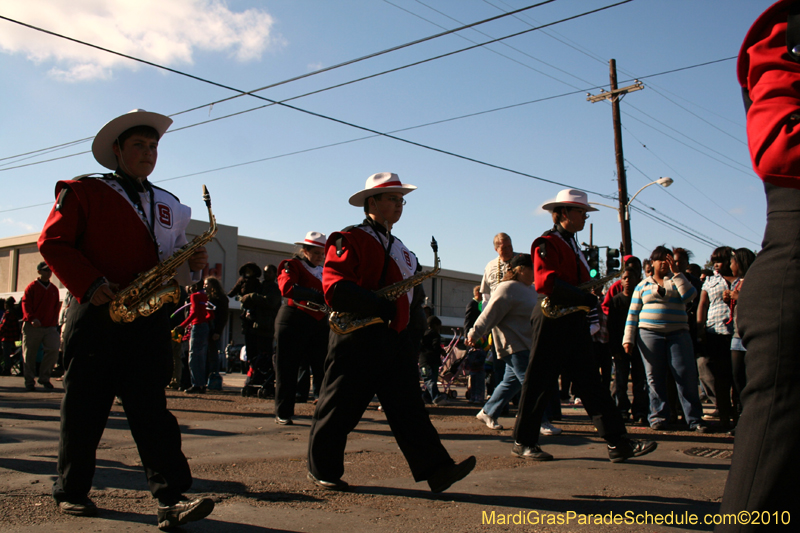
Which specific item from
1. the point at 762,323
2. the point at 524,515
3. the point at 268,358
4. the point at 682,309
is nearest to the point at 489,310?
the point at 682,309

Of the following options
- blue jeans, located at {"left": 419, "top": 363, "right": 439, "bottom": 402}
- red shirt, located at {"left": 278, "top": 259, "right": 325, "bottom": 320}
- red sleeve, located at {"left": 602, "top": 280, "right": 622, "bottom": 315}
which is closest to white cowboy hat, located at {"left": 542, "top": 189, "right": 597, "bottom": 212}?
red shirt, located at {"left": 278, "top": 259, "right": 325, "bottom": 320}

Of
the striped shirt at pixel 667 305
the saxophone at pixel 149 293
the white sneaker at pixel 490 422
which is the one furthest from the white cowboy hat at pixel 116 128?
the striped shirt at pixel 667 305

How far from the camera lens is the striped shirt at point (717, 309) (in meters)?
7.77

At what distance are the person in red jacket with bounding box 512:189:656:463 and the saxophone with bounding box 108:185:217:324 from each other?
292 cm

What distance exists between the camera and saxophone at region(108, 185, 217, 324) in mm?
3424

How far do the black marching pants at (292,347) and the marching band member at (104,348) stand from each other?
395 centimetres

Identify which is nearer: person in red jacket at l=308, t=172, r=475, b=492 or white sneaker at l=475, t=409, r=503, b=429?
person in red jacket at l=308, t=172, r=475, b=492

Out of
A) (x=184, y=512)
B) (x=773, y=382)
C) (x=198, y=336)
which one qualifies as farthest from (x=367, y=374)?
(x=198, y=336)

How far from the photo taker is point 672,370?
25.0ft

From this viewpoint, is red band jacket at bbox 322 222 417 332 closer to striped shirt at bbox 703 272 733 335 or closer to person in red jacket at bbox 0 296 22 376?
striped shirt at bbox 703 272 733 335

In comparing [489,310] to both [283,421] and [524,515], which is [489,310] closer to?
[283,421]

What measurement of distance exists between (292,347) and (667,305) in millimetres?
4347

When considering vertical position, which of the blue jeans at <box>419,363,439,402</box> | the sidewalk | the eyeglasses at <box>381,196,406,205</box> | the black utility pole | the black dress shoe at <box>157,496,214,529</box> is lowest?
the sidewalk

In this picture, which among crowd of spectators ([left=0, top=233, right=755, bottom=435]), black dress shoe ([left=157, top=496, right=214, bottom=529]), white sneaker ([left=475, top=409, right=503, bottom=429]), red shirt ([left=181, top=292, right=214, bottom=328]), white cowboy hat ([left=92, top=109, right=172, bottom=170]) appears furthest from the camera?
red shirt ([left=181, top=292, right=214, bottom=328])
